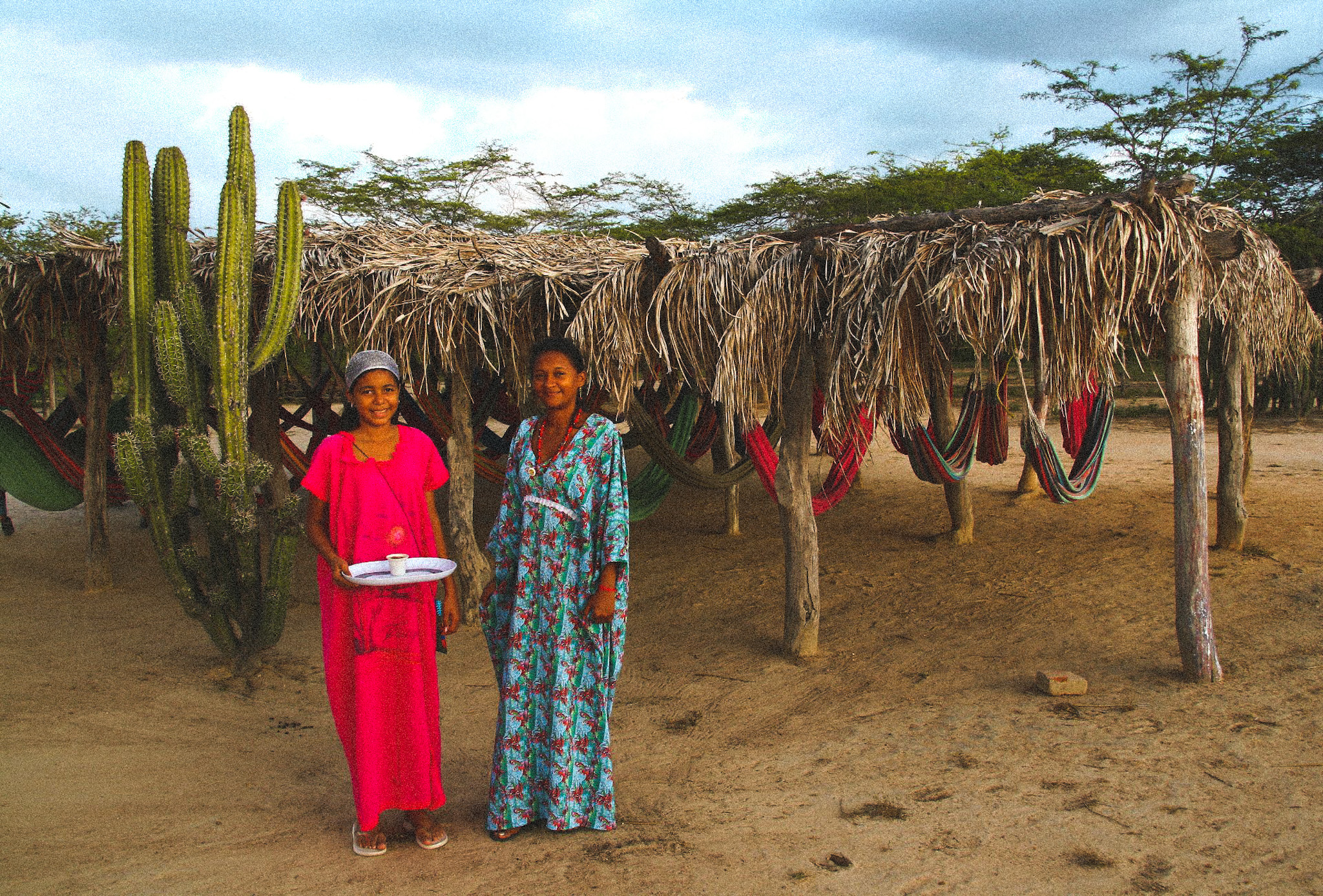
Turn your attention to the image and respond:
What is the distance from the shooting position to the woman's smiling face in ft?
7.65

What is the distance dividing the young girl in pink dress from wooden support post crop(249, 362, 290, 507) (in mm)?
3174

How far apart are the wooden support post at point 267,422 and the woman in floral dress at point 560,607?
339cm

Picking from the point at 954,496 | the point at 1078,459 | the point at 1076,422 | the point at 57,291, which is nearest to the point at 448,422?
the point at 57,291

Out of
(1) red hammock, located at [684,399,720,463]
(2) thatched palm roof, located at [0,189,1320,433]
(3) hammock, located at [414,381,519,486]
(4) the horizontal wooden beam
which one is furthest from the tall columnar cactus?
(1) red hammock, located at [684,399,720,463]

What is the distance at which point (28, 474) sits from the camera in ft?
19.2

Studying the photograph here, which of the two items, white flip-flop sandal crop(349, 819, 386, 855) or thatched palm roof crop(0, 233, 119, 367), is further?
thatched palm roof crop(0, 233, 119, 367)

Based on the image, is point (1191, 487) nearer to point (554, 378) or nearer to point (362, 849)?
point (554, 378)

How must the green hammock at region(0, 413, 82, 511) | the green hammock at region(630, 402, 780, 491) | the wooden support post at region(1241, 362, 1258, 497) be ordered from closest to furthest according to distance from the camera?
the green hammock at region(630, 402, 780, 491) → the wooden support post at region(1241, 362, 1258, 497) → the green hammock at region(0, 413, 82, 511)

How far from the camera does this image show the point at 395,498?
94.2 inches

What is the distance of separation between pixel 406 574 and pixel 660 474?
3185 millimetres

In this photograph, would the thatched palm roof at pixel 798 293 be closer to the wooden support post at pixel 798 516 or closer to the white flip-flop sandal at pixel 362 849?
the wooden support post at pixel 798 516

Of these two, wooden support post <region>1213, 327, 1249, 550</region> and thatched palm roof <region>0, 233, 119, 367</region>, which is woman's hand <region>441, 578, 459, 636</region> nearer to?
thatched palm roof <region>0, 233, 119, 367</region>

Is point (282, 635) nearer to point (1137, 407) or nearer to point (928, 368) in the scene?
point (928, 368)

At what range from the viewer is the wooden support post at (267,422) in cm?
529
